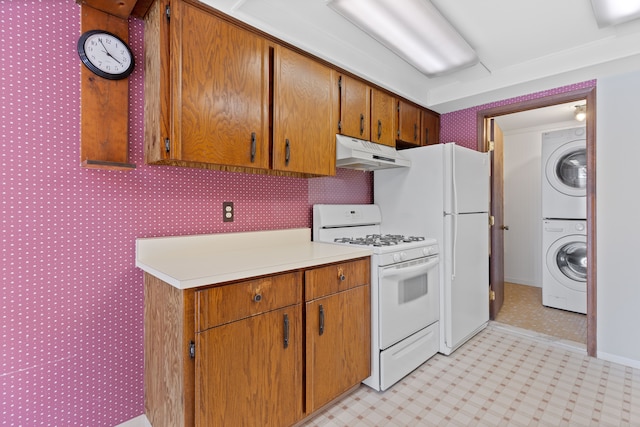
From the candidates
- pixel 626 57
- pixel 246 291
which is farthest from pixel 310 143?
pixel 626 57

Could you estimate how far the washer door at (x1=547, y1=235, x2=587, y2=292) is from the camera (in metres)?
3.38

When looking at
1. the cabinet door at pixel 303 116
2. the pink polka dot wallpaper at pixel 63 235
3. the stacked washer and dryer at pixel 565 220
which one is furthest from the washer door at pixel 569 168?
the pink polka dot wallpaper at pixel 63 235

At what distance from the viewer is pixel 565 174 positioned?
351 centimetres

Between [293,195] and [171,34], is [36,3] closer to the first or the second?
[171,34]

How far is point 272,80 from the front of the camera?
73.1 inches

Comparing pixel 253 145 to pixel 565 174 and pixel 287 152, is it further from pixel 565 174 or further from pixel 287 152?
pixel 565 174

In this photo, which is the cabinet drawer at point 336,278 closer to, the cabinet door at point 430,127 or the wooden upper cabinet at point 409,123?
the wooden upper cabinet at point 409,123

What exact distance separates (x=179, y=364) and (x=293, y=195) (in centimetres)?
141

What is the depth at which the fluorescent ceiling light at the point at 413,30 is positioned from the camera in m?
1.72

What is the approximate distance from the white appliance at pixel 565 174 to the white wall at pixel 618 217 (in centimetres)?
113

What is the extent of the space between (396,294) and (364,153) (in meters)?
1.02

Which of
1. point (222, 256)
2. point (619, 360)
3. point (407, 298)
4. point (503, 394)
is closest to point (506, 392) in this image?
point (503, 394)

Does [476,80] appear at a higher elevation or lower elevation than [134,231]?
higher

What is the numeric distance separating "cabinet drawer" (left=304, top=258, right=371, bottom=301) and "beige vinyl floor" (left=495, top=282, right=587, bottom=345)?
2.12 metres
